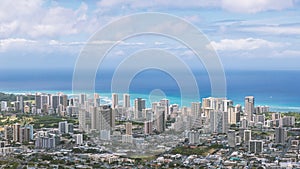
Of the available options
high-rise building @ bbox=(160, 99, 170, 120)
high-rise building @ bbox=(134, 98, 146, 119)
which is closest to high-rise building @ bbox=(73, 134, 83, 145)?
high-rise building @ bbox=(134, 98, 146, 119)

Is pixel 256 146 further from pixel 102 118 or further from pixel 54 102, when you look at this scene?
pixel 54 102

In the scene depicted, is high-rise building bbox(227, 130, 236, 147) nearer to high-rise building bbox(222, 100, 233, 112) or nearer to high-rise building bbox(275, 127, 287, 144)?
high-rise building bbox(275, 127, 287, 144)

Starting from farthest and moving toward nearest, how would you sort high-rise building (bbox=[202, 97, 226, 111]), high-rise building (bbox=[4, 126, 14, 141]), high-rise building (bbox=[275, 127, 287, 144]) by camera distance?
high-rise building (bbox=[202, 97, 226, 111])
high-rise building (bbox=[4, 126, 14, 141])
high-rise building (bbox=[275, 127, 287, 144])

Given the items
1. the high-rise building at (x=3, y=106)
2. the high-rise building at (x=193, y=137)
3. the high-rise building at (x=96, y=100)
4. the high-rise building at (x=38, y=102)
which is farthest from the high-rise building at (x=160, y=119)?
the high-rise building at (x=3, y=106)

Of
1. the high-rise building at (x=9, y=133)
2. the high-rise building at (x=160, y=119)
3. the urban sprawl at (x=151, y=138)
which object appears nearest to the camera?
the urban sprawl at (x=151, y=138)

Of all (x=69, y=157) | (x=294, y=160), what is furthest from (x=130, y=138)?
(x=294, y=160)

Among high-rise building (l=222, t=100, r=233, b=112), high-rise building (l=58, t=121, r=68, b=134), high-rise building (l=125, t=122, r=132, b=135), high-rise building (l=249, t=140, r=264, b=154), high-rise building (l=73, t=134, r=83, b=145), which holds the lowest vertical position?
high-rise building (l=249, t=140, r=264, b=154)

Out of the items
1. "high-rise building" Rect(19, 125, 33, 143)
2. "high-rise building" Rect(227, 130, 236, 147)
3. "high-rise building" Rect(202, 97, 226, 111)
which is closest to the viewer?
"high-rise building" Rect(227, 130, 236, 147)

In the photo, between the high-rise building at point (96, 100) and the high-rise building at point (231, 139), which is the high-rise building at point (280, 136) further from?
the high-rise building at point (96, 100)

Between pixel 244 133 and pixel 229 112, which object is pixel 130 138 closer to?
pixel 244 133

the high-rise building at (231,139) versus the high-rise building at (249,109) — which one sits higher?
the high-rise building at (249,109)
